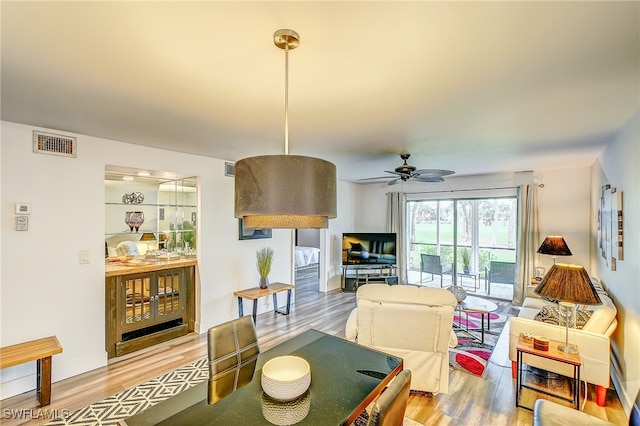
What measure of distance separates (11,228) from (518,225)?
23.4 ft

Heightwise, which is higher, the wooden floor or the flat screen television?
the flat screen television

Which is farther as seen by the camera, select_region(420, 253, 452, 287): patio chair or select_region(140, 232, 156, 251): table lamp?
select_region(420, 253, 452, 287): patio chair

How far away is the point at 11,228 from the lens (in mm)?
2662

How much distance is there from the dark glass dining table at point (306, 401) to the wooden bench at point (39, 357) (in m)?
1.92

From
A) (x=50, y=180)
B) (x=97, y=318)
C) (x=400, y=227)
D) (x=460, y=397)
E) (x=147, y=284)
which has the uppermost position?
(x=50, y=180)

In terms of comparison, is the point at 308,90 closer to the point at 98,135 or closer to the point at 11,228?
the point at 98,135

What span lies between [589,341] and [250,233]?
4.14m

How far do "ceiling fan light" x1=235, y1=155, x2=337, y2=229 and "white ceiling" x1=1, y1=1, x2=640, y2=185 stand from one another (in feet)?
2.12

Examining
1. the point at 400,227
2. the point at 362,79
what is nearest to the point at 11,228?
the point at 362,79

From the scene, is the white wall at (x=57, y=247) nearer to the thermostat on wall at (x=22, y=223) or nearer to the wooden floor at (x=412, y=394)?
the thermostat on wall at (x=22, y=223)

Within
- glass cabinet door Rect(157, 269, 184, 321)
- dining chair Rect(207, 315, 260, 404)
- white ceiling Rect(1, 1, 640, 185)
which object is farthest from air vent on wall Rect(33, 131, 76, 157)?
dining chair Rect(207, 315, 260, 404)

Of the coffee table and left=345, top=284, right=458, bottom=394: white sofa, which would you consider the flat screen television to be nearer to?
the coffee table

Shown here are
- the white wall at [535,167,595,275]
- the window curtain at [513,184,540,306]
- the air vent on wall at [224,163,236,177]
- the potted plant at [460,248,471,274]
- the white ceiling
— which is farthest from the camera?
the potted plant at [460,248,471,274]

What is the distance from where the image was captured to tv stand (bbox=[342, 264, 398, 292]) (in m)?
6.46
